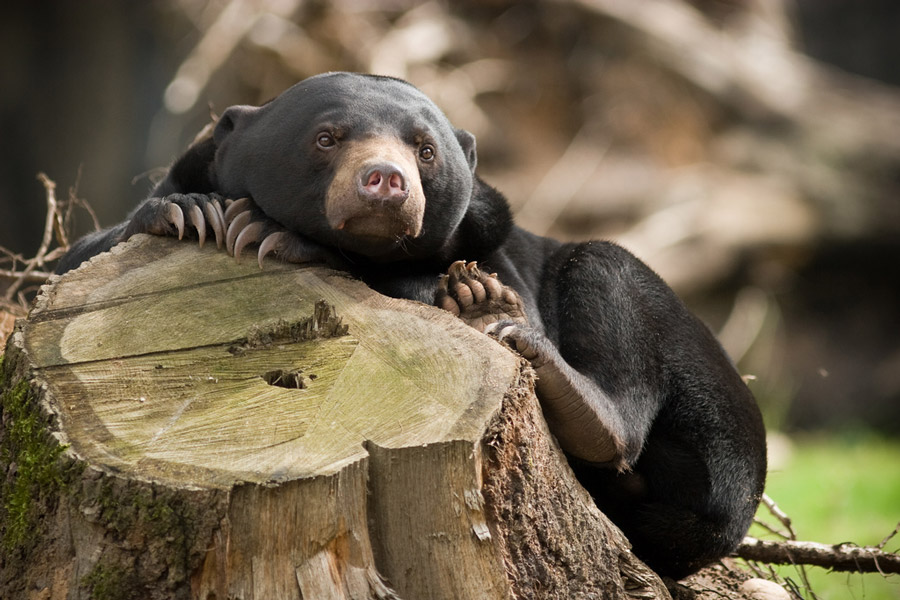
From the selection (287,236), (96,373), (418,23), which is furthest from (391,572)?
(418,23)

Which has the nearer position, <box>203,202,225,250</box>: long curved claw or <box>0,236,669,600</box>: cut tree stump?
<box>0,236,669,600</box>: cut tree stump

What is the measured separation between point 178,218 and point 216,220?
0.41 feet

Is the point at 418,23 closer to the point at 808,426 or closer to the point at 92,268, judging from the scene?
the point at 808,426

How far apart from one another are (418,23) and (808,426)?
236 inches

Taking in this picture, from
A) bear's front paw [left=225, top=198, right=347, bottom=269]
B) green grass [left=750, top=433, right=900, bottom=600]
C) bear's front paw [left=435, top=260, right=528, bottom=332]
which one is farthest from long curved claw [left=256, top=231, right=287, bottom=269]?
green grass [left=750, top=433, right=900, bottom=600]

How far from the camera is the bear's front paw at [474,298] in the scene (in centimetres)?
330

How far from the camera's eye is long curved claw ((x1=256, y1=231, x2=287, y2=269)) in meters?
3.08

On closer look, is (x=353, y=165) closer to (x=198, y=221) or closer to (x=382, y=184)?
(x=382, y=184)

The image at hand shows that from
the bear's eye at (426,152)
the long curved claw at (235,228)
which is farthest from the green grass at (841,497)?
the long curved claw at (235,228)

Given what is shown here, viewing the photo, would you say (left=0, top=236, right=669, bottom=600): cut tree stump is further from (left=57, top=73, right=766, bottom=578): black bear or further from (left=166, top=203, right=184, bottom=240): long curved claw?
(left=57, top=73, right=766, bottom=578): black bear

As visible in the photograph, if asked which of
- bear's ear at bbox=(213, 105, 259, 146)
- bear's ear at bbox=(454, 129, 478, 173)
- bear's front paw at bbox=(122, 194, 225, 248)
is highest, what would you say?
bear's ear at bbox=(454, 129, 478, 173)

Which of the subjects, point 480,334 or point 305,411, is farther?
point 480,334

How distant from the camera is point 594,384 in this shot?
3455 mm

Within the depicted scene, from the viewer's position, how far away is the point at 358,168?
126 inches
